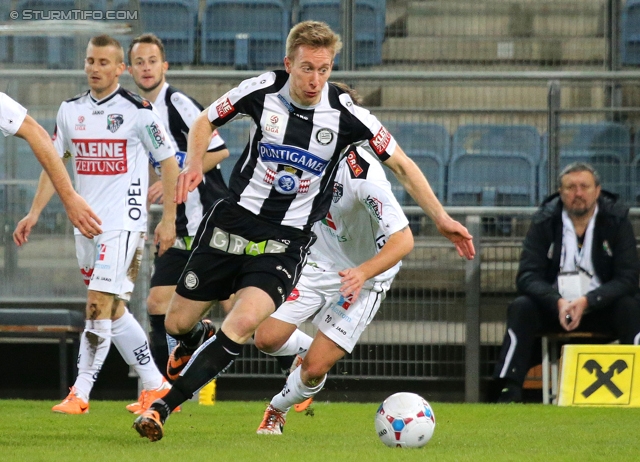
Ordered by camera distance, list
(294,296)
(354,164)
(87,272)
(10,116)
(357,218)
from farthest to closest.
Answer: (87,272), (294,296), (357,218), (354,164), (10,116)

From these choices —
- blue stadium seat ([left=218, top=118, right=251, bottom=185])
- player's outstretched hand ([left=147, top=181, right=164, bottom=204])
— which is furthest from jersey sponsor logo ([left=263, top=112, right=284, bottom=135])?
blue stadium seat ([left=218, top=118, right=251, bottom=185])

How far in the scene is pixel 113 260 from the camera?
7242 millimetres

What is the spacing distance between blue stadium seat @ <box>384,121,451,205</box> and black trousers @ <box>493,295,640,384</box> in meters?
1.73

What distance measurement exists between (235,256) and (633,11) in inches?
290

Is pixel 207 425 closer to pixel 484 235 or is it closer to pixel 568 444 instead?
pixel 568 444

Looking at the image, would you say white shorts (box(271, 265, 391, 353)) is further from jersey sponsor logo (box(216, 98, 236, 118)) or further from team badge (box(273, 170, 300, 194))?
jersey sponsor logo (box(216, 98, 236, 118))

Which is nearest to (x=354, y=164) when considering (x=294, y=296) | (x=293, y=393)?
(x=294, y=296)

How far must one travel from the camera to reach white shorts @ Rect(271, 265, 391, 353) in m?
6.10

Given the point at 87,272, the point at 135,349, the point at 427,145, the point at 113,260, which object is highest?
the point at 427,145

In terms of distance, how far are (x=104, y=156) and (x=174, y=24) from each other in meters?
4.57

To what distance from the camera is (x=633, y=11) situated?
11.4m

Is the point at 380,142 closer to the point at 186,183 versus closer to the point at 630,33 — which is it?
the point at 186,183

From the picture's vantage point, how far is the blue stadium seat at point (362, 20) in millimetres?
11562

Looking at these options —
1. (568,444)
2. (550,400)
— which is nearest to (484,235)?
(550,400)
